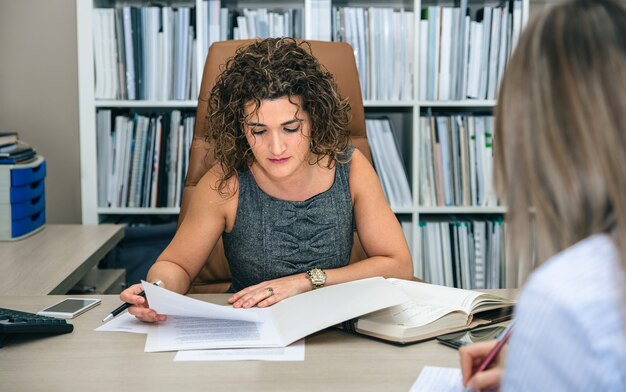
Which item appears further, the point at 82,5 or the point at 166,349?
the point at 82,5

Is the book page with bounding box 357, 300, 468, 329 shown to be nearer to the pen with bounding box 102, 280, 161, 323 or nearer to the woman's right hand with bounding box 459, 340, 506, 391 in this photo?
the woman's right hand with bounding box 459, 340, 506, 391

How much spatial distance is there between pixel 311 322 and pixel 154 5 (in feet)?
6.07

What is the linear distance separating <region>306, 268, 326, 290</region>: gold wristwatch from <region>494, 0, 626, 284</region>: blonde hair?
806mm

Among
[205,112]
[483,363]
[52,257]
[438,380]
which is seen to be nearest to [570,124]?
[483,363]

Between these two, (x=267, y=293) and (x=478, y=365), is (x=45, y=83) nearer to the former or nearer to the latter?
(x=267, y=293)

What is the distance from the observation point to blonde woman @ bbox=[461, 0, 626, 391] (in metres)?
0.57

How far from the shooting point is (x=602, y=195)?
62 centimetres

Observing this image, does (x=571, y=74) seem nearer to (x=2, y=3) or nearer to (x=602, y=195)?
(x=602, y=195)

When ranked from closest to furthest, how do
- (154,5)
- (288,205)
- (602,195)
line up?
1. (602,195)
2. (288,205)
3. (154,5)

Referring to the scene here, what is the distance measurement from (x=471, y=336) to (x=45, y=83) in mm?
2179

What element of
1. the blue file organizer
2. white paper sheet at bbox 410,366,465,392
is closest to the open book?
white paper sheet at bbox 410,366,465,392

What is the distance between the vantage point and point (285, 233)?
1692mm

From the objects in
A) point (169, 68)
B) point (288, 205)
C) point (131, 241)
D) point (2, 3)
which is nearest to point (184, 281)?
point (288, 205)

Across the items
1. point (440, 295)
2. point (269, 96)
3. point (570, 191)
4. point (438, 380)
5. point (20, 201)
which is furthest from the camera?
point (20, 201)
